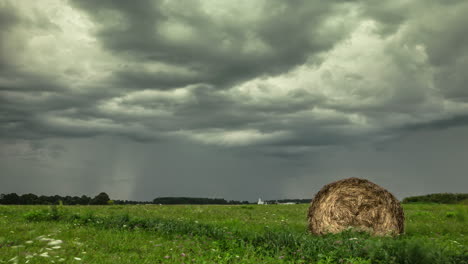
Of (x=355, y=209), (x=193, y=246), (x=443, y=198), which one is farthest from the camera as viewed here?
(x=443, y=198)

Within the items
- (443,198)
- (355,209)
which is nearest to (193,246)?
(355,209)

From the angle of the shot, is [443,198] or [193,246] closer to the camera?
[193,246]

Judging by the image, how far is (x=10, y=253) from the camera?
9.55 m

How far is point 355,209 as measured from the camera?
15.1m

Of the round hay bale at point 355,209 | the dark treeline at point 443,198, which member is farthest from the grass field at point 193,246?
the dark treeline at point 443,198

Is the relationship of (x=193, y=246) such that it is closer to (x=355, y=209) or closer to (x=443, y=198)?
(x=355, y=209)

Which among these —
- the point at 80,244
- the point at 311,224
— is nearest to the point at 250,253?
the point at 80,244

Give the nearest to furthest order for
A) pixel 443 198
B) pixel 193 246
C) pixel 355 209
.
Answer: pixel 193 246 < pixel 355 209 < pixel 443 198

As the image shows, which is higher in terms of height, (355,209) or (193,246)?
(355,209)

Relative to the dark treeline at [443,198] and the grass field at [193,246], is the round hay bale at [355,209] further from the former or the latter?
the dark treeline at [443,198]

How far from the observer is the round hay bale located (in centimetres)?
1458

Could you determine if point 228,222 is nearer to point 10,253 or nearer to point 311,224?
point 311,224

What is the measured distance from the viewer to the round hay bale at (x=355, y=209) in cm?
1458

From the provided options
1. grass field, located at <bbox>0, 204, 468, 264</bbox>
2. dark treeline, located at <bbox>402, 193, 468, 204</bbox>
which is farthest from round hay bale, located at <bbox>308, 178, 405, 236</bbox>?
dark treeline, located at <bbox>402, 193, 468, 204</bbox>
